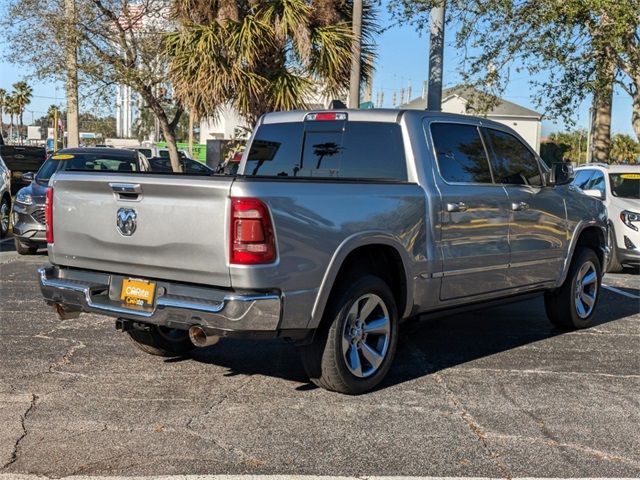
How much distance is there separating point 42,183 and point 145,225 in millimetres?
8737

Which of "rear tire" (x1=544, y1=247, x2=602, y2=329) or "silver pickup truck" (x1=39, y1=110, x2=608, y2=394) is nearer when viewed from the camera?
"silver pickup truck" (x1=39, y1=110, x2=608, y2=394)

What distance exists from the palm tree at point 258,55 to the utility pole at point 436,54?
12.2 ft

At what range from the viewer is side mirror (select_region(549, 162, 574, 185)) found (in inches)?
296

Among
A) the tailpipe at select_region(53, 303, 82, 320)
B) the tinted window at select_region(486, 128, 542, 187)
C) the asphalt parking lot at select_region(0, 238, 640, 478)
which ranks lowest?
the asphalt parking lot at select_region(0, 238, 640, 478)

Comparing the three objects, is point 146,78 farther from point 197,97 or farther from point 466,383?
point 466,383

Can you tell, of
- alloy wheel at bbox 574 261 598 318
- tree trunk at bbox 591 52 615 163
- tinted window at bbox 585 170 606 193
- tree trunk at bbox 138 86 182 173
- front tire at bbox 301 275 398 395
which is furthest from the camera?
tree trunk at bbox 138 86 182 173

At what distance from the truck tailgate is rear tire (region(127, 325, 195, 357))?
1.03m

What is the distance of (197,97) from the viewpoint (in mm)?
16688

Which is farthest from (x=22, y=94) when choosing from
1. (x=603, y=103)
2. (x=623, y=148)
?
(x=603, y=103)

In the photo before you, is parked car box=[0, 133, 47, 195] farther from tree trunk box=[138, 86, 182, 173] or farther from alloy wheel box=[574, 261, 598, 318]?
alloy wheel box=[574, 261, 598, 318]

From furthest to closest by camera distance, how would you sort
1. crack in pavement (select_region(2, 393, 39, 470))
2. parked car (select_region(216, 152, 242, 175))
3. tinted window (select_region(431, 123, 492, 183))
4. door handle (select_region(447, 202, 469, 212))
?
1. parked car (select_region(216, 152, 242, 175))
2. tinted window (select_region(431, 123, 492, 183))
3. door handle (select_region(447, 202, 469, 212))
4. crack in pavement (select_region(2, 393, 39, 470))

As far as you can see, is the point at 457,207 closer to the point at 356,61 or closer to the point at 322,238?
the point at 322,238

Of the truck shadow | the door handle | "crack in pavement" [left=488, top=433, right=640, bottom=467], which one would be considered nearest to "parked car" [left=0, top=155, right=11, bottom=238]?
the truck shadow

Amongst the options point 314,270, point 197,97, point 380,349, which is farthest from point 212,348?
point 197,97
